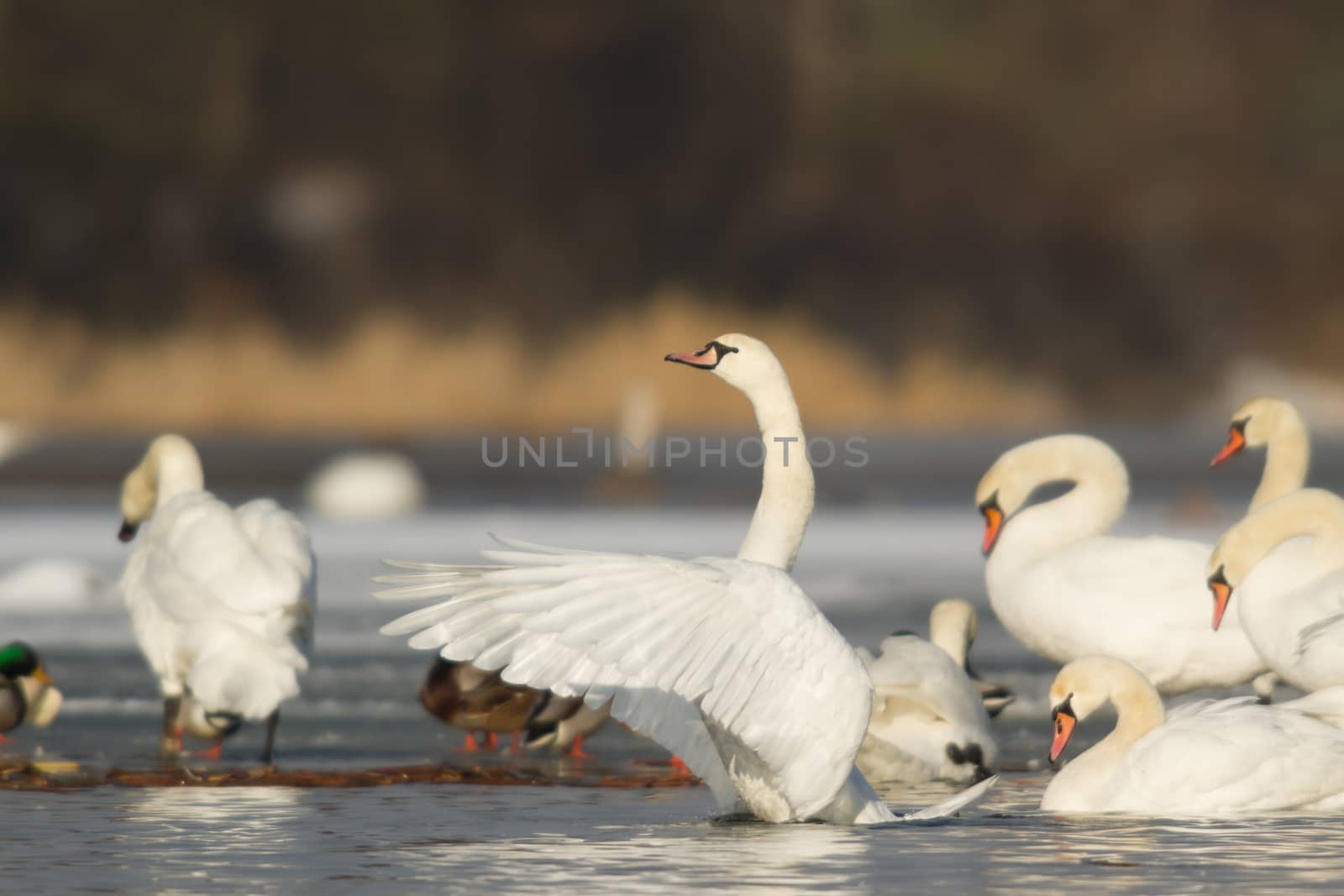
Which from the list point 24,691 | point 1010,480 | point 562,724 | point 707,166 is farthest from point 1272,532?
point 707,166

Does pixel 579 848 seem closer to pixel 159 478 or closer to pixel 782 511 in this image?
pixel 782 511

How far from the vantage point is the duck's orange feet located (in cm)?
834

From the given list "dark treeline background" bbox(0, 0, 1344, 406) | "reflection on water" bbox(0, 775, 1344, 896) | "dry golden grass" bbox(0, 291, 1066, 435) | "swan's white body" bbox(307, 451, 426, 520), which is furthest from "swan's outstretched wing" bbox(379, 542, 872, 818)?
"dark treeline background" bbox(0, 0, 1344, 406)

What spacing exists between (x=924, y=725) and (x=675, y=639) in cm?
174

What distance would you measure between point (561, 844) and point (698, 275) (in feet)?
100

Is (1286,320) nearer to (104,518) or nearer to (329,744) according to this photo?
(104,518)

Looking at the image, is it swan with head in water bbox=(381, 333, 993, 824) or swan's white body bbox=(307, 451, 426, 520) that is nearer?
swan with head in water bbox=(381, 333, 993, 824)

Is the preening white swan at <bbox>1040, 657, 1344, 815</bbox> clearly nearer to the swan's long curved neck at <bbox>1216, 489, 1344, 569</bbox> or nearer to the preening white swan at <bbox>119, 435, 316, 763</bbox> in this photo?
the swan's long curved neck at <bbox>1216, 489, 1344, 569</bbox>

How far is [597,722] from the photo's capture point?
858cm

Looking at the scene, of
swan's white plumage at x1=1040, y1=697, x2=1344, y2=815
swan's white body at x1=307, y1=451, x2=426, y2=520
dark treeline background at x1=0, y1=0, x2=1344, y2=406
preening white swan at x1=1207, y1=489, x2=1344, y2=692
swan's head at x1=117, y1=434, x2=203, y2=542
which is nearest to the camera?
swan's white plumage at x1=1040, y1=697, x2=1344, y2=815

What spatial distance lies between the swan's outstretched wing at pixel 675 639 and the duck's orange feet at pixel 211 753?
2.25 m

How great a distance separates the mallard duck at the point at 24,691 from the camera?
8422 millimetres

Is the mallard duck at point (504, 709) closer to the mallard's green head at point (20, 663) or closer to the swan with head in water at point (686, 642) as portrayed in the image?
the mallard's green head at point (20, 663)

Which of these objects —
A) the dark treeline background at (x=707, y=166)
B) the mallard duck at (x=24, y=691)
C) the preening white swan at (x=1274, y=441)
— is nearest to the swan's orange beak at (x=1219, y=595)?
the preening white swan at (x=1274, y=441)
